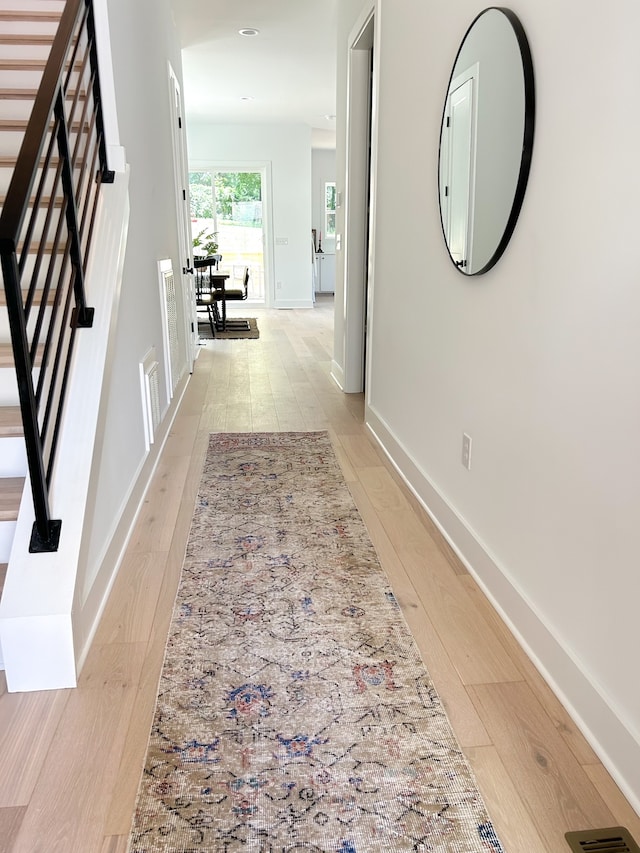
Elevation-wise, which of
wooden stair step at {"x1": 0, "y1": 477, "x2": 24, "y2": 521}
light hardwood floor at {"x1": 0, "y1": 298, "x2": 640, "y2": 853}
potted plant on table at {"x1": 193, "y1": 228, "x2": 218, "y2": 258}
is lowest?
light hardwood floor at {"x1": 0, "y1": 298, "x2": 640, "y2": 853}

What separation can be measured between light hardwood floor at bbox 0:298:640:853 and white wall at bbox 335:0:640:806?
79 millimetres

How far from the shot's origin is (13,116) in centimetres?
276

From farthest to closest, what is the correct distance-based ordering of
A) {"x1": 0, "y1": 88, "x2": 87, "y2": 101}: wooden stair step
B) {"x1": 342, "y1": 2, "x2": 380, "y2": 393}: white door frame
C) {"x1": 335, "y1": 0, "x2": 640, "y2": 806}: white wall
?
{"x1": 342, "y1": 2, "x2": 380, "y2": 393}: white door frame → {"x1": 0, "y1": 88, "x2": 87, "y2": 101}: wooden stair step → {"x1": 335, "y1": 0, "x2": 640, "y2": 806}: white wall

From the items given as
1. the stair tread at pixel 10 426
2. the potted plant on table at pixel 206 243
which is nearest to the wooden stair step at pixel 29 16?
the stair tread at pixel 10 426

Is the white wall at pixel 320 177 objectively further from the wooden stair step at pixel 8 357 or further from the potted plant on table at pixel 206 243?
the wooden stair step at pixel 8 357

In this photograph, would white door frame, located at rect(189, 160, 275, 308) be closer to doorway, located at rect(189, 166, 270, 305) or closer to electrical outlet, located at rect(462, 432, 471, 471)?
doorway, located at rect(189, 166, 270, 305)

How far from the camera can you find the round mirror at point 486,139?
168 centimetres

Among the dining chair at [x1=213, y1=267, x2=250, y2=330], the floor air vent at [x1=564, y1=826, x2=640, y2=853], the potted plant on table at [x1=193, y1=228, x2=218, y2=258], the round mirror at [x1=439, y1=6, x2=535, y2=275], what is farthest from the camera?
the potted plant on table at [x1=193, y1=228, x2=218, y2=258]

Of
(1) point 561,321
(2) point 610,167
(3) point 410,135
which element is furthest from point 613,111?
(3) point 410,135

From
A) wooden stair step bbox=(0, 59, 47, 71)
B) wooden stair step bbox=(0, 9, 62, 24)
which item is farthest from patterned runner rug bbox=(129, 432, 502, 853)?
wooden stair step bbox=(0, 9, 62, 24)

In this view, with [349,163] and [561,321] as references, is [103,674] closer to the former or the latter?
[561,321]

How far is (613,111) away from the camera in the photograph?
1.29 metres

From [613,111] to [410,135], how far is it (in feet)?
5.52

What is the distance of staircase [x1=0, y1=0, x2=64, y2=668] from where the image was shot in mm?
1879
